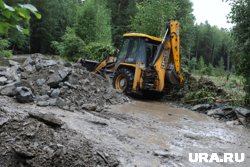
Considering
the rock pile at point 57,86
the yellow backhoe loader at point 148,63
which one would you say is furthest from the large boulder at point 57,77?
Answer: the yellow backhoe loader at point 148,63

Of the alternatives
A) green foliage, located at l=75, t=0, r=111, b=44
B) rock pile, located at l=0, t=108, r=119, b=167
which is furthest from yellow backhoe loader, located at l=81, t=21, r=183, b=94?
green foliage, located at l=75, t=0, r=111, b=44

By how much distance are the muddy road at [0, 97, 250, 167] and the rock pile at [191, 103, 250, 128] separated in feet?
1.28

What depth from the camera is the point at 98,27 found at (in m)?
26.9

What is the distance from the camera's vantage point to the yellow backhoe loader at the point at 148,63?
38.0ft

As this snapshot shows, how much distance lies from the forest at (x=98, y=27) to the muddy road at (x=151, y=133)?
2.19m

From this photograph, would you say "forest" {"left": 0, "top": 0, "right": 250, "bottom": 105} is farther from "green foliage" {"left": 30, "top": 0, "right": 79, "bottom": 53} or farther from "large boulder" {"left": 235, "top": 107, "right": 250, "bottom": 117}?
"large boulder" {"left": 235, "top": 107, "right": 250, "bottom": 117}

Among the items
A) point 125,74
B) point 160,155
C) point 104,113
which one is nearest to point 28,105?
point 104,113

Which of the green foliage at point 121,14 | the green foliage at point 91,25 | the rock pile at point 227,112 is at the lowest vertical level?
the rock pile at point 227,112

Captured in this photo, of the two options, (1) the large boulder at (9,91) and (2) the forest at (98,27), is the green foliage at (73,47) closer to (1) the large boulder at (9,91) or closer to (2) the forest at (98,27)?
(2) the forest at (98,27)

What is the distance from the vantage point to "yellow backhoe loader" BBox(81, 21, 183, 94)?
456 inches

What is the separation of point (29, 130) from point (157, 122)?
412cm

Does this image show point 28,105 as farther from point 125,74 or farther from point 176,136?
point 125,74

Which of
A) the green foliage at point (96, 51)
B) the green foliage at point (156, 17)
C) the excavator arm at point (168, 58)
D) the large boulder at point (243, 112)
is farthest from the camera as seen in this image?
the green foliage at point (156, 17)

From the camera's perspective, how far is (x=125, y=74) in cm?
1205
